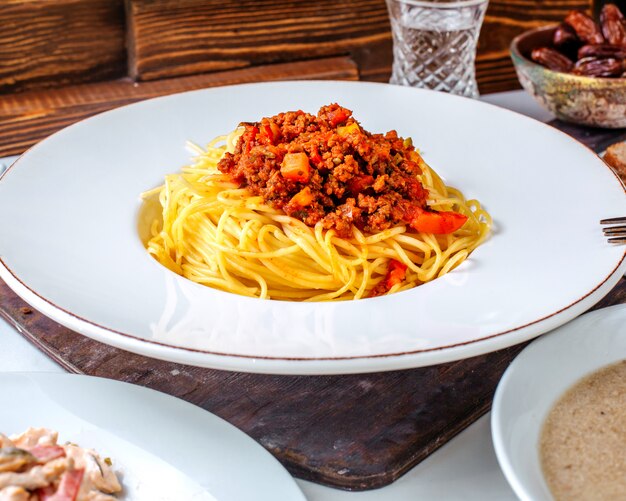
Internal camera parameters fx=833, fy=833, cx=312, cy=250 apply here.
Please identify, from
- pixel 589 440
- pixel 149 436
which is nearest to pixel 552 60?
pixel 589 440

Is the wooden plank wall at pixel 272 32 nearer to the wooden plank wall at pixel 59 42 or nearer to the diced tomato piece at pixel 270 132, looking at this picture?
the wooden plank wall at pixel 59 42

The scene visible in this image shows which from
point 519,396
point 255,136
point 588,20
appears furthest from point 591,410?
point 588,20

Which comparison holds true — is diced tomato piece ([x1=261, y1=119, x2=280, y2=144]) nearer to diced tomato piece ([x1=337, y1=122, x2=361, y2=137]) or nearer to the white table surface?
diced tomato piece ([x1=337, y1=122, x2=361, y2=137])

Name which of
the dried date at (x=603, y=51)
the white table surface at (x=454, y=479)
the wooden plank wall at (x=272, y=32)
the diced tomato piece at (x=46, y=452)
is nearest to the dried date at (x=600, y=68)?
the dried date at (x=603, y=51)

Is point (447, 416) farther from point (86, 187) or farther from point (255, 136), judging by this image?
point (86, 187)

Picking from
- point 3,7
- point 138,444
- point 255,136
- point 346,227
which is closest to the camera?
point 138,444

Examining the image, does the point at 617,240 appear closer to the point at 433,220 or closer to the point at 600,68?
the point at 433,220
